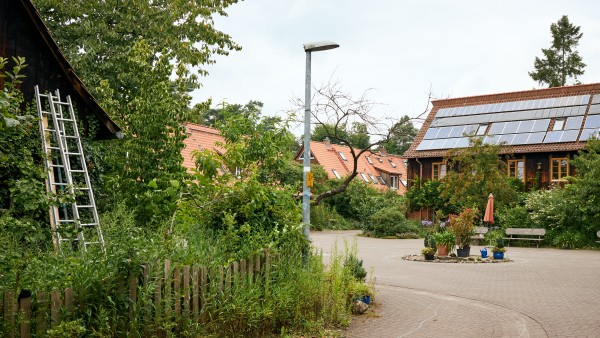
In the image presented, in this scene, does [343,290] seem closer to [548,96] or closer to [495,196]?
[495,196]

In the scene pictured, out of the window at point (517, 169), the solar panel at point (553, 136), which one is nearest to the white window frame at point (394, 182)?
the window at point (517, 169)

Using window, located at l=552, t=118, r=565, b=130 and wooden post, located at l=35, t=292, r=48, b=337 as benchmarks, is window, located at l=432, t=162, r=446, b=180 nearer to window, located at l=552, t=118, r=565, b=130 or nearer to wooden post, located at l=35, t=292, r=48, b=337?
window, located at l=552, t=118, r=565, b=130

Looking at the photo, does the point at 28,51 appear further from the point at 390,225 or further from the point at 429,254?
the point at 390,225

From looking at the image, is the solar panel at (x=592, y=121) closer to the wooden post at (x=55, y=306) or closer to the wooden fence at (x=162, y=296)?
the wooden fence at (x=162, y=296)

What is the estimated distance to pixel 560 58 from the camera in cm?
6206

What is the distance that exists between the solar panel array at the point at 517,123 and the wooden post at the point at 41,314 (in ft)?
117

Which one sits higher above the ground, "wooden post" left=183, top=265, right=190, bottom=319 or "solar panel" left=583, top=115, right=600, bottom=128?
"solar panel" left=583, top=115, right=600, bottom=128

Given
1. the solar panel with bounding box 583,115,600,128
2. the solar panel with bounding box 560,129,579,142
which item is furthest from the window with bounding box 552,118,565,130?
the solar panel with bounding box 583,115,600,128

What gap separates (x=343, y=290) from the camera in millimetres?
10461

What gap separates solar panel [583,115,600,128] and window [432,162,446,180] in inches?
364

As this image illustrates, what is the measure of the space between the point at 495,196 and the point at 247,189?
28.1m

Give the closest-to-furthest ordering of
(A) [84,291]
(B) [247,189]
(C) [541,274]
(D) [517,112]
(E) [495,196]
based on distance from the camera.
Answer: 1. (A) [84,291]
2. (B) [247,189]
3. (C) [541,274]
4. (E) [495,196]
5. (D) [517,112]

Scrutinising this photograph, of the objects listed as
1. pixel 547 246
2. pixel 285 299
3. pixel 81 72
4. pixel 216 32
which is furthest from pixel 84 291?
pixel 547 246

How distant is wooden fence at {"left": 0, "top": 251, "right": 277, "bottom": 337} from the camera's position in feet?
17.9
